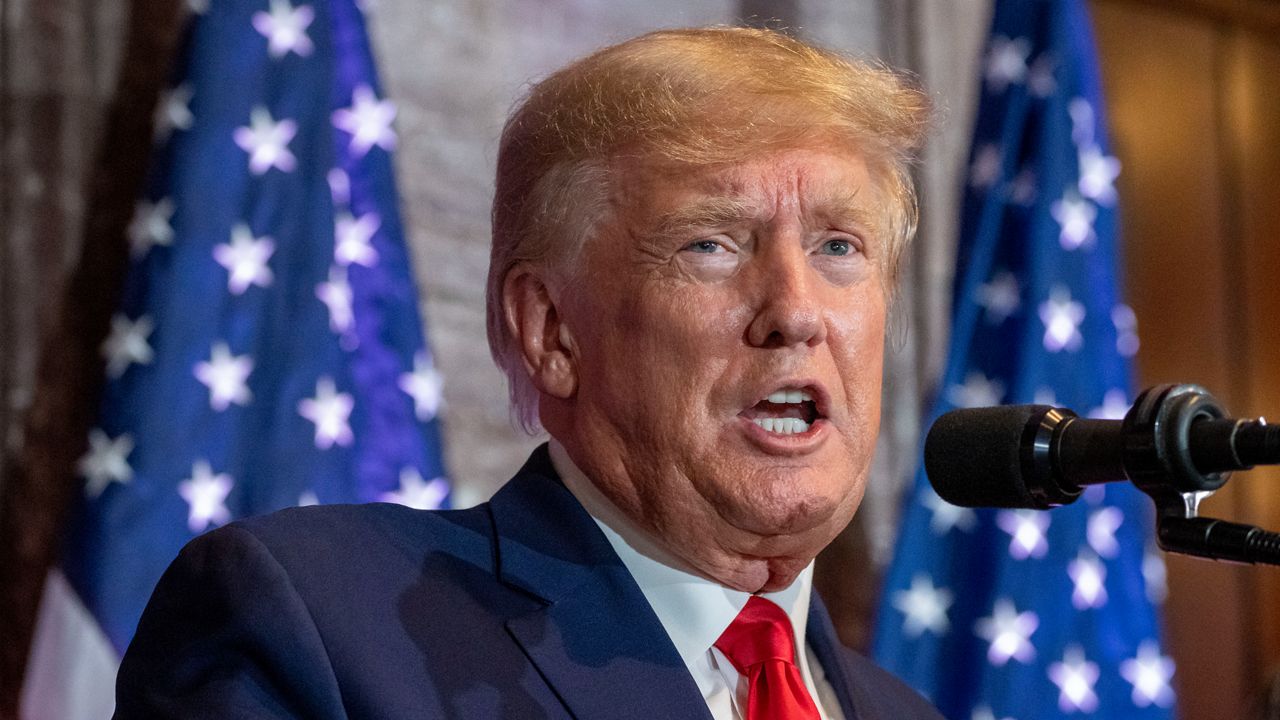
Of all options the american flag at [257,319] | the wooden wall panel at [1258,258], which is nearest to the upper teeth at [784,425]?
the american flag at [257,319]

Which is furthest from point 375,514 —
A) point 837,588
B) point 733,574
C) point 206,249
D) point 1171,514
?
point 837,588

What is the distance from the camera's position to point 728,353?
5.43ft

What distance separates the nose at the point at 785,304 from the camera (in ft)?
5.35

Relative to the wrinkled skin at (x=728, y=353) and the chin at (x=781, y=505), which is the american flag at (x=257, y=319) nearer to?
the wrinkled skin at (x=728, y=353)

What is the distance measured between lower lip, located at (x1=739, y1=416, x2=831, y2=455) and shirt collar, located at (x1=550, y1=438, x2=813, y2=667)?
7.9 inches

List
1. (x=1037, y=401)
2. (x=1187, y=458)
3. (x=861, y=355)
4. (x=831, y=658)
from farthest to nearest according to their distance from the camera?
(x=1037, y=401) → (x=831, y=658) → (x=861, y=355) → (x=1187, y=458)

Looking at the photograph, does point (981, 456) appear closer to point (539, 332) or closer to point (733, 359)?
point (733, 359)

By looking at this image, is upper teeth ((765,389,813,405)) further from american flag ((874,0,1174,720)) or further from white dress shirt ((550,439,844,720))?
american flag ((874,0,1174,720))

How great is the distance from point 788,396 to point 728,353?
0.33 ft

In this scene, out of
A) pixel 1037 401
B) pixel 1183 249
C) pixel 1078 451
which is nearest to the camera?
pixel 1078 451

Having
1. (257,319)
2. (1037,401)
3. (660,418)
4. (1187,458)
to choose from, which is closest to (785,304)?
(660,418)

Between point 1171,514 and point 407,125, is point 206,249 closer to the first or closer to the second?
point 407,125

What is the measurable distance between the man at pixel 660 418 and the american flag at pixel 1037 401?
219 centimetres

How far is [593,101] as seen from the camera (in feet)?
5.87
